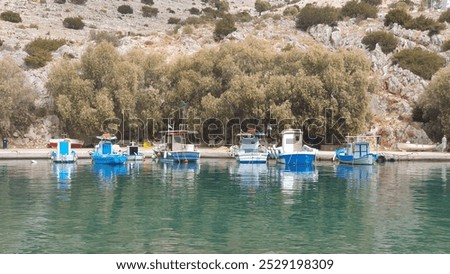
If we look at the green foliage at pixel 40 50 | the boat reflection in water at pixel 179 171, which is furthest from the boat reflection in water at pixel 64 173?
the green foliage at pixel 40 50

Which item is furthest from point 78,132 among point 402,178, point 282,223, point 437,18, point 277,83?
point 437,18

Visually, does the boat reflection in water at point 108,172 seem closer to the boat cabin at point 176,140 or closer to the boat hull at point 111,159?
the boat hull at point 111,159

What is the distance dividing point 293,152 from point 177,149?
15089 millimetres

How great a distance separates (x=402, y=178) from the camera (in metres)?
43.4

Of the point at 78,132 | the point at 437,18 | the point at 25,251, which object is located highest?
the point at 437,18

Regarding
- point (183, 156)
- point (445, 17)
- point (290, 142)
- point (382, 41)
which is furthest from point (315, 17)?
point (183, 156)

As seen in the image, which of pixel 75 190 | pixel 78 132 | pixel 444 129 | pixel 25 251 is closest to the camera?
pixel 25 251

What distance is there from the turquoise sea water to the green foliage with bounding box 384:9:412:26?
5293 centimetres

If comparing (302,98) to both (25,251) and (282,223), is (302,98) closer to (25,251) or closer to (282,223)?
(282,223)

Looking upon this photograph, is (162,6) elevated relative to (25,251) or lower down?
elevated

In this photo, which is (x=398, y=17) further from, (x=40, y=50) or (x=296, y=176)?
(x=296, y=176)

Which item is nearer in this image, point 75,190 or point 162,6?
point 75,190

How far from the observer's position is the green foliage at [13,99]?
235 feet

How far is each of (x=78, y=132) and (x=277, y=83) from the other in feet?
85.4
